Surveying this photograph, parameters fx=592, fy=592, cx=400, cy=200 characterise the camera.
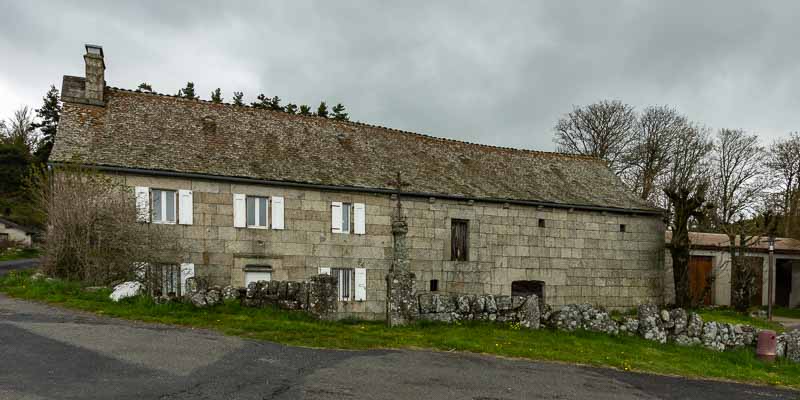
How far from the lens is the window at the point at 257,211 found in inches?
691

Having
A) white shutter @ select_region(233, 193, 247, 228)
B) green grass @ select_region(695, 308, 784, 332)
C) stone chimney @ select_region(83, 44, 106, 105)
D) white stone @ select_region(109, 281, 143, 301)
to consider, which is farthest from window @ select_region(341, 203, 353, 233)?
green grass @ select_region(695, 308, 784, 332)

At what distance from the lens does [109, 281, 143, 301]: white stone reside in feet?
40.3

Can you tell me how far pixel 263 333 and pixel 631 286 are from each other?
17606mm

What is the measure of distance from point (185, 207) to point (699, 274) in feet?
68.7

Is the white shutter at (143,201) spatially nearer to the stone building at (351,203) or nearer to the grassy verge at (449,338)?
the stone building at (351,203)

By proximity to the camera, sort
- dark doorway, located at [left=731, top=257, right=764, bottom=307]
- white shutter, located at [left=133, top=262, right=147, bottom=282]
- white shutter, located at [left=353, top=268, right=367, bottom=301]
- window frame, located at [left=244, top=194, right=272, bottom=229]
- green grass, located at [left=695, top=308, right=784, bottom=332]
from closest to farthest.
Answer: white shutter, located at [left=133, top=262, right=147, bottom=282]
window frame, located at [left=244, top=194, right=272, bottom=229]
white shutter, located at [left=353, top=268, right=367, bottom=301]
green grass, located at [left=695, top=308, right=784, bottom=332]
dark doorway, located at [left=731, top=257, right=764, bottom=307]

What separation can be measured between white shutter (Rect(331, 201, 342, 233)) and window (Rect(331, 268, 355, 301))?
127 centimetres

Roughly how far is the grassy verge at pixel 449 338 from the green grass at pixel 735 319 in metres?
6.33

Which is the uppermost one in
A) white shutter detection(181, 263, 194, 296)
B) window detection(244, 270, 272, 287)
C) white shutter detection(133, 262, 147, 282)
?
white shutter detection(133, 262, 147, 282)

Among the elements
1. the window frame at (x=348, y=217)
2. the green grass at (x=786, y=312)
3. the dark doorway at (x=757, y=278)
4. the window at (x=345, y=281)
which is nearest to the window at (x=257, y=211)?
the window frame at (x=348, y=217)

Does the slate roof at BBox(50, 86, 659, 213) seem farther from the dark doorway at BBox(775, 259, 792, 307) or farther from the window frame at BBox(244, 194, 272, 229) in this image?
the dark doorway at BBox(775, 259, 792, 307)

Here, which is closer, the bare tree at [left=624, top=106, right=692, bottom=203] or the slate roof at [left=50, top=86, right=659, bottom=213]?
the slate roof at [left=50, top=86, right=659, bottom=213]

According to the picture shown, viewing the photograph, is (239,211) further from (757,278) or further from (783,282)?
(783,282)

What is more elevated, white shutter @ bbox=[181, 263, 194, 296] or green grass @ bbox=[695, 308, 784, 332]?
white shutter @ bbox=[181, 263, 194, 296]
